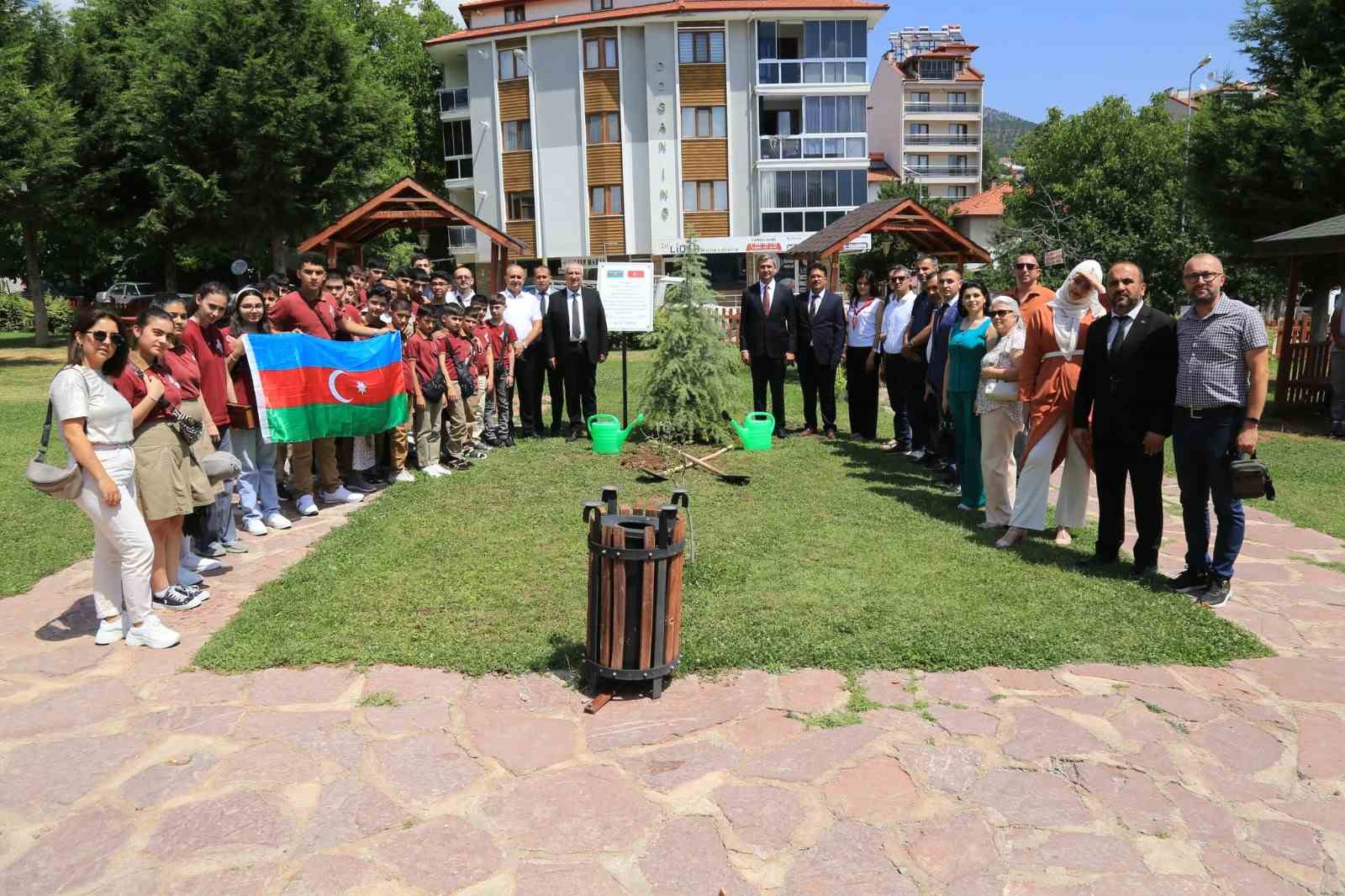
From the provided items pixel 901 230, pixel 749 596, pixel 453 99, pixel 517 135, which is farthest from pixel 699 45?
pixel 749 596

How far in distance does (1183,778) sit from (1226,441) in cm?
278

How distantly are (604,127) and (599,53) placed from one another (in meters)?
3.09

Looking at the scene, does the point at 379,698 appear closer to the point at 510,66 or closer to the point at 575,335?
the point at 575,335

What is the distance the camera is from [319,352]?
8.58 m

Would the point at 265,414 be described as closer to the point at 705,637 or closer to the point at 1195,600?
the point at 705,637

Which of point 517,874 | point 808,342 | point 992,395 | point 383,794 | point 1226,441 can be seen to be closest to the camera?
point 517,874

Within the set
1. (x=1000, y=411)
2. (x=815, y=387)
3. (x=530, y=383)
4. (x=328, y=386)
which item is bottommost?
(x=815, y=387)

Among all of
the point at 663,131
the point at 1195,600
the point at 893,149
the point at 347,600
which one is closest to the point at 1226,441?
the point at 1195,600

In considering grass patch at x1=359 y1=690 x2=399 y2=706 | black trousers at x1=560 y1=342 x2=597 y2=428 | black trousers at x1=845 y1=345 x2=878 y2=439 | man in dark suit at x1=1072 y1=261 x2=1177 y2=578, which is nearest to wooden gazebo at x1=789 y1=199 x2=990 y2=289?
black trousers at x1=845 y1=345 x2=878 y2=439

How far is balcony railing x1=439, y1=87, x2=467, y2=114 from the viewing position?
147 feet

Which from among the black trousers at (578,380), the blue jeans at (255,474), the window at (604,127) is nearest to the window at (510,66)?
the window at (604,127)

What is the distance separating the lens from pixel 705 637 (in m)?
5.56

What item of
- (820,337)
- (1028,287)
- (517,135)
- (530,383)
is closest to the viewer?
(1028,287)

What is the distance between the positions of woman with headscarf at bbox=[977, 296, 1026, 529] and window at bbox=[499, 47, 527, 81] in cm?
3867
